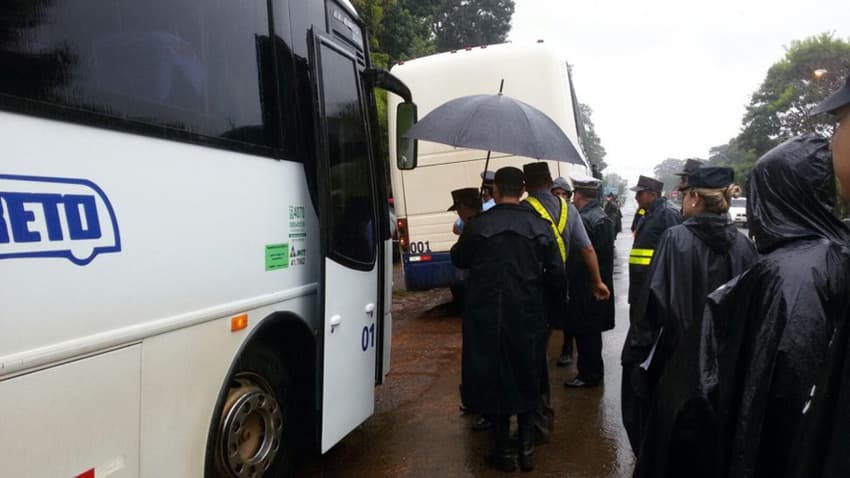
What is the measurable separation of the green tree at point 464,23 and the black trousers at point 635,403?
112 ft

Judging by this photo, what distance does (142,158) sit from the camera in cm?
228

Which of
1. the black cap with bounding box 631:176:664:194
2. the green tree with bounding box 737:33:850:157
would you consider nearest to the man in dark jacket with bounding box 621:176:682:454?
the black cap with bounding box 631:176:664:194

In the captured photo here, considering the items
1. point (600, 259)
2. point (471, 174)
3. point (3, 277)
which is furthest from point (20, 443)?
point (471, 174)

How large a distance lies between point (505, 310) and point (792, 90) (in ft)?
177

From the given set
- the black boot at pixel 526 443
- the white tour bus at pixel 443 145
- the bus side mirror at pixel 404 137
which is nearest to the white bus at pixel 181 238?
the bus side mirror at pixel 404 137

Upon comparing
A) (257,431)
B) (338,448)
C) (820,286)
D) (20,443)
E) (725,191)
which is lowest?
(338,448)

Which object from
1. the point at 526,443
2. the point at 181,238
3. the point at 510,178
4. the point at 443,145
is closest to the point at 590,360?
the point at 526,443

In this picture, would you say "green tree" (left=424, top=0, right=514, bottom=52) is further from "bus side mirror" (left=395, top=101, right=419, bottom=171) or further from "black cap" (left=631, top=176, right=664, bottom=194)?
"bus side mirror" (left=395, top=101, right=419, bottom=171)

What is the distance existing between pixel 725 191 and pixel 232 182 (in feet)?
8.61

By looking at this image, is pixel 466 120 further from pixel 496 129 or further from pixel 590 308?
pixel 590 308

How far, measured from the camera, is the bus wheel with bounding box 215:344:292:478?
2.91 m

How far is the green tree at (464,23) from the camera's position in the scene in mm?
36188

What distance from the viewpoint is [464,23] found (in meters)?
36.3

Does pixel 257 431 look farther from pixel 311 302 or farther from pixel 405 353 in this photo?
pixel 405 353
